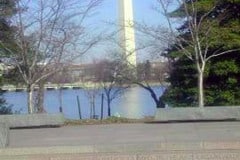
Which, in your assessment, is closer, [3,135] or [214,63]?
[3,135]

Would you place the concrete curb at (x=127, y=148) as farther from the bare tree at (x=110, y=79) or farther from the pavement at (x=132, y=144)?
the bare tree at (x=110, y=79)

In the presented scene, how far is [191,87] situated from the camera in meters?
25.1

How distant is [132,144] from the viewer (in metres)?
10.9

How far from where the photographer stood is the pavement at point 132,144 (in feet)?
34.2

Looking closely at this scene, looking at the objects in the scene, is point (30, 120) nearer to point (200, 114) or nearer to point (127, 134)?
point (127, 134)

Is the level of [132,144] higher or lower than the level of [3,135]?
lower

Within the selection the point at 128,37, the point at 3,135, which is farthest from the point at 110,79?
the point at 3,135

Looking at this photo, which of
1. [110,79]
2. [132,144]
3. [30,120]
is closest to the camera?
[132,144]

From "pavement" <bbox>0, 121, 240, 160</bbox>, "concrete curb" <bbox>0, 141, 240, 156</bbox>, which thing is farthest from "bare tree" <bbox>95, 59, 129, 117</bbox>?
"concrete curb" <bbox>0, 141, 240, 156</bbox>

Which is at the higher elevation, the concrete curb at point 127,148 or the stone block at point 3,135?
the stone block at point 3,135

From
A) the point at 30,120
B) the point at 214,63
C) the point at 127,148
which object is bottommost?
the point at 127,148

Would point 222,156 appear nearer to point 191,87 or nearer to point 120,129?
point 120,129

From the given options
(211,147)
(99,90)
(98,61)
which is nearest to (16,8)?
(211,147)

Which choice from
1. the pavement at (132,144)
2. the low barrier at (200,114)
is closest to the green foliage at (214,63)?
the low barrier at (200,114)
